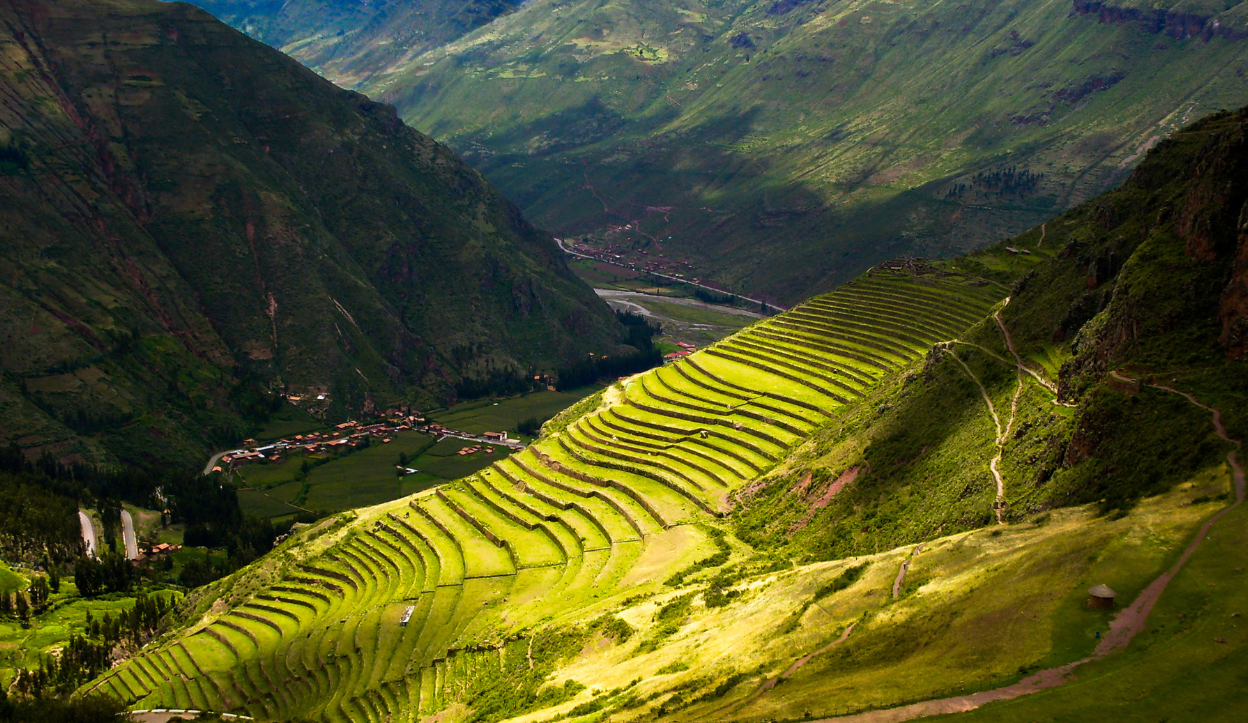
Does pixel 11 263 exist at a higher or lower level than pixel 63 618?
higher

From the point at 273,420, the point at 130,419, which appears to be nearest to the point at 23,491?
the point at 130,419

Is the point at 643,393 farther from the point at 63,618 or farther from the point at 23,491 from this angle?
the point at 23,491

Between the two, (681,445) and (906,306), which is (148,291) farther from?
(906,306)

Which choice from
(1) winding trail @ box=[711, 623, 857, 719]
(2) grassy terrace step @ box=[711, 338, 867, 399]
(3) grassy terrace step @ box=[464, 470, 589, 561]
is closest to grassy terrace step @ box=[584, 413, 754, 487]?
(3) grassy terrace step @ box=[464, 470, 589, 561]

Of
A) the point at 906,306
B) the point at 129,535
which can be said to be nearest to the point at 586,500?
the point at 906,306

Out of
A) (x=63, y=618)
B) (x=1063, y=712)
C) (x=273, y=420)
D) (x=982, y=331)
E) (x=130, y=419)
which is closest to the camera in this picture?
(x=1063, y=712)

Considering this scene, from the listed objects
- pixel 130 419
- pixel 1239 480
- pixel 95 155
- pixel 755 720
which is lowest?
pixel 755 720
